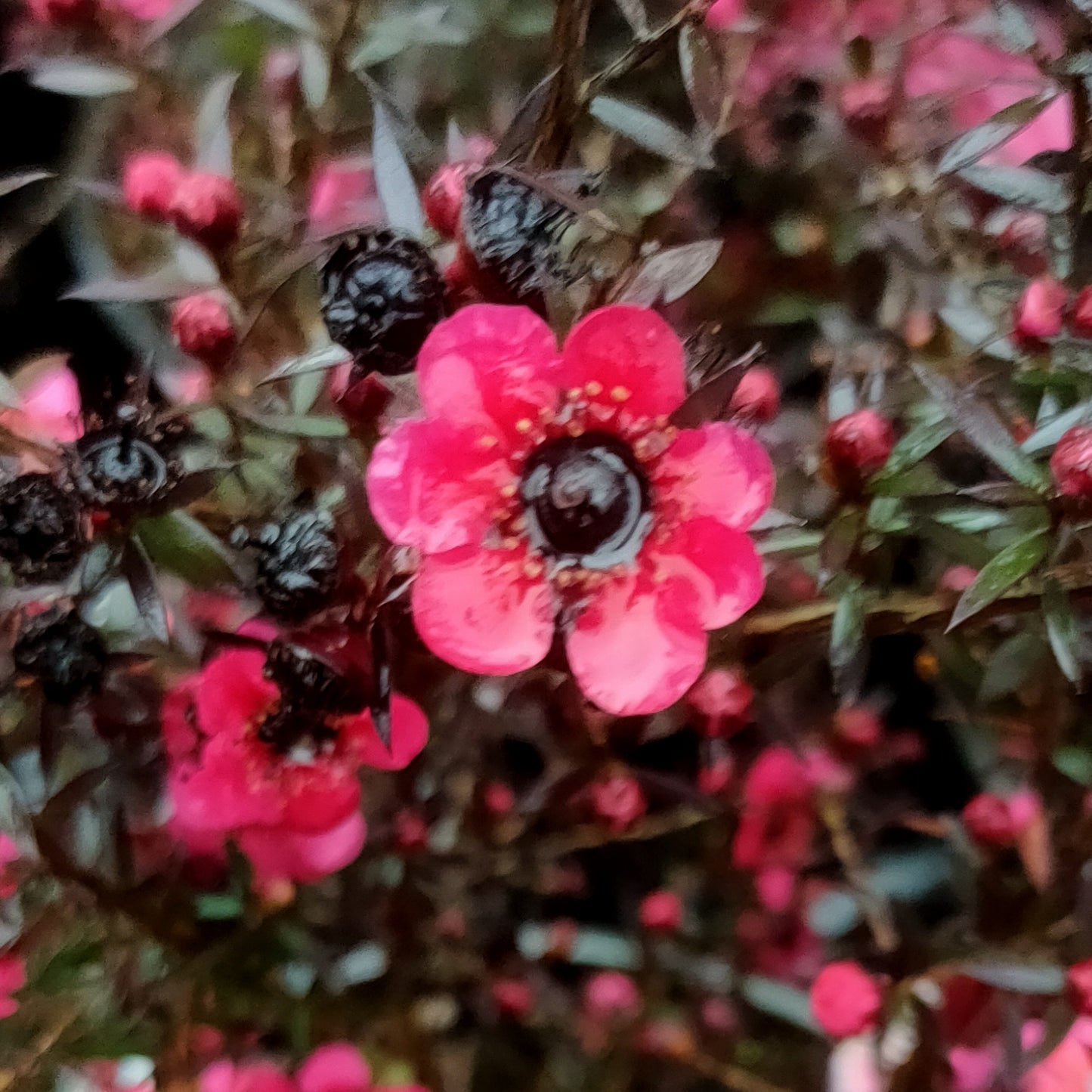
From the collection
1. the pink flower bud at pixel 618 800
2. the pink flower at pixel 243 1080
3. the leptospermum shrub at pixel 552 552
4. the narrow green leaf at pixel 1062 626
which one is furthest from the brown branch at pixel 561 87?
the pink flower at pixel 243 1080

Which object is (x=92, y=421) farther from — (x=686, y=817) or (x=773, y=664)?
(x=686, y=817)

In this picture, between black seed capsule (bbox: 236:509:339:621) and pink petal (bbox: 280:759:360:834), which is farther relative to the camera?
pink petal (bbox: 280:759:360:834)

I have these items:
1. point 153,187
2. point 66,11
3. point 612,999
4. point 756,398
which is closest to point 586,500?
point 756,398

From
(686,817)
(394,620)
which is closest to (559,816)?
(686,817)

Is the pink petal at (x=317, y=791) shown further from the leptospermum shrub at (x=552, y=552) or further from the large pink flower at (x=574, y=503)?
the large pink flower at (x=574, y=503)

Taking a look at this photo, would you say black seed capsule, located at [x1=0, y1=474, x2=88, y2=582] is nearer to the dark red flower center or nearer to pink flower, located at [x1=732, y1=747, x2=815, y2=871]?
the dark red flower center

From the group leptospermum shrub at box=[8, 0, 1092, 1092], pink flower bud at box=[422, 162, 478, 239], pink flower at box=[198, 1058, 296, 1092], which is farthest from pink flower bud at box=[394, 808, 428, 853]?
pink flower bud at box=[422, 162, 478, 239]

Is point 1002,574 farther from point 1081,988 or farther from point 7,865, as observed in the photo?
point 7,865
